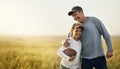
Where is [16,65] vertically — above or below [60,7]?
below

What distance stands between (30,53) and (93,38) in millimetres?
1127

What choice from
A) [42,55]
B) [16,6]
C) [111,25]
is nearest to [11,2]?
[16,6]

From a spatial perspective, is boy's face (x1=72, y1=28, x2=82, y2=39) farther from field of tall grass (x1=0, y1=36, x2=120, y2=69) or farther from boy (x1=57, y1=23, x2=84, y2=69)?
field of tall grass (x1=0, y1=36, x2=120, y2=69)

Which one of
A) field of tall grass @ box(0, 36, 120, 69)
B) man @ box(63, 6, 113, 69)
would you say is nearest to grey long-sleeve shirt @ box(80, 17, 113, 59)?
man @ box(63, 6, 113, 69)

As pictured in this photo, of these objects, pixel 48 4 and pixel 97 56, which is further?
pixel 48 4

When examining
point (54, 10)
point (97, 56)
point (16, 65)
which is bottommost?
point (16, 65)

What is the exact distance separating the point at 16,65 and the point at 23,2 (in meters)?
0.80

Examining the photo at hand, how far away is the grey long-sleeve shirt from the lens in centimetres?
340

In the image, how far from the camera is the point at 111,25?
4273 mm

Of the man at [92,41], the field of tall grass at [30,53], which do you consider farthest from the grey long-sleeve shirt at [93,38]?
the field of tall grass at [30,53]

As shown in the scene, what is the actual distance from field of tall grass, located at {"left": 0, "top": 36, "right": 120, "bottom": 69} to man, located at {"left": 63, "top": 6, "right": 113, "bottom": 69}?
827 millimetres

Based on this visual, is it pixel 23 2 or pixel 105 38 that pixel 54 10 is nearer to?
pixel 23 2

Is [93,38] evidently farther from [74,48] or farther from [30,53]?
[30,53]

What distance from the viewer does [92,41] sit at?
3.40 meters
